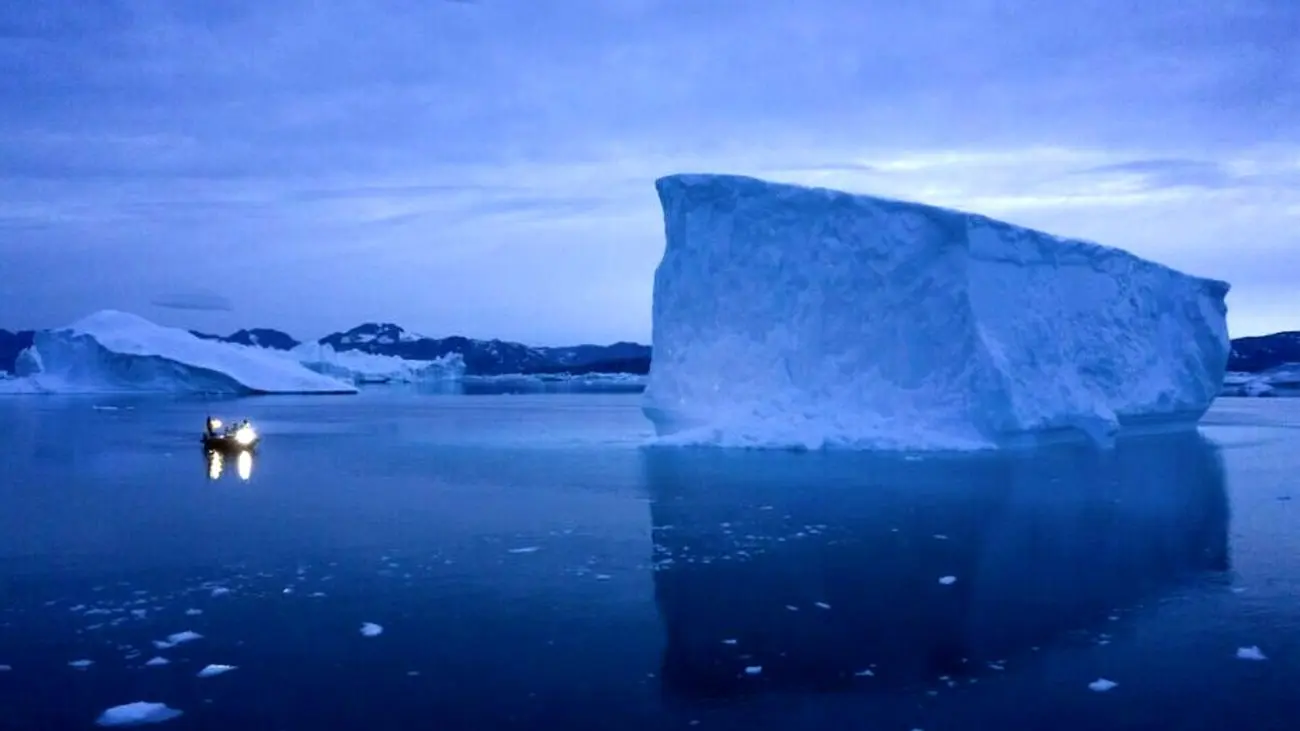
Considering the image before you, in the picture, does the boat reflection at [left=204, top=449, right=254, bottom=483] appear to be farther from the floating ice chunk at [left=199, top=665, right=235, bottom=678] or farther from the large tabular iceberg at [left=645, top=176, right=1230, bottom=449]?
the floating ice chunk at [left=199, top=665, right=235, bottom=678]

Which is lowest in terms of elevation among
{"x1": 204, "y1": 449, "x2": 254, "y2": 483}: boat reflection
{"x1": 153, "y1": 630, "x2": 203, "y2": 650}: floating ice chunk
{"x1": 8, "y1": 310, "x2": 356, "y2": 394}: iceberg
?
{"x1": 153, "y1": 630, "x2": 203, "y2": 650}: floating ice chunk

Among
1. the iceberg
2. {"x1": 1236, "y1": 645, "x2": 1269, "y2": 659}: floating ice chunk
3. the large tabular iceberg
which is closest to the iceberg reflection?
{"x1": 1236, "y1": 645, "x2": 1269, "y2": 659}: floating ice chunk

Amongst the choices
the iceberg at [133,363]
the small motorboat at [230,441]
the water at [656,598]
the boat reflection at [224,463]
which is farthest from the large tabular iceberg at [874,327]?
the iceberg at [133,363]

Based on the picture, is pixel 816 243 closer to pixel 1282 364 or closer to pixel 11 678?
pixel 11 678

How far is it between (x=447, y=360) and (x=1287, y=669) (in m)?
102

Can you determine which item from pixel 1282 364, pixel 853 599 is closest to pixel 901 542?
pixel 853 599

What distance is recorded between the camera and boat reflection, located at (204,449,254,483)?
14039 mm

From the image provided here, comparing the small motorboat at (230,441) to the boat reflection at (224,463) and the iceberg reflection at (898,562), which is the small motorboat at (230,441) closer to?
the boat reflection at (224,463)

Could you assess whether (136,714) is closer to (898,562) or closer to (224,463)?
(898,562)

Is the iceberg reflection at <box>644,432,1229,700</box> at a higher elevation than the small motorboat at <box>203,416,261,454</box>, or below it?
below

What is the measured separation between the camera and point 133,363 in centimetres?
4944

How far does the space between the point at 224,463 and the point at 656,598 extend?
1123 cm

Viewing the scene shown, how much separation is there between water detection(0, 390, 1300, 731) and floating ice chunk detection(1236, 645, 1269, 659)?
0.09 m

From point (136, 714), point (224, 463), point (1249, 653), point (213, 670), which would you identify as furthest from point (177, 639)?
point (224, 463)
